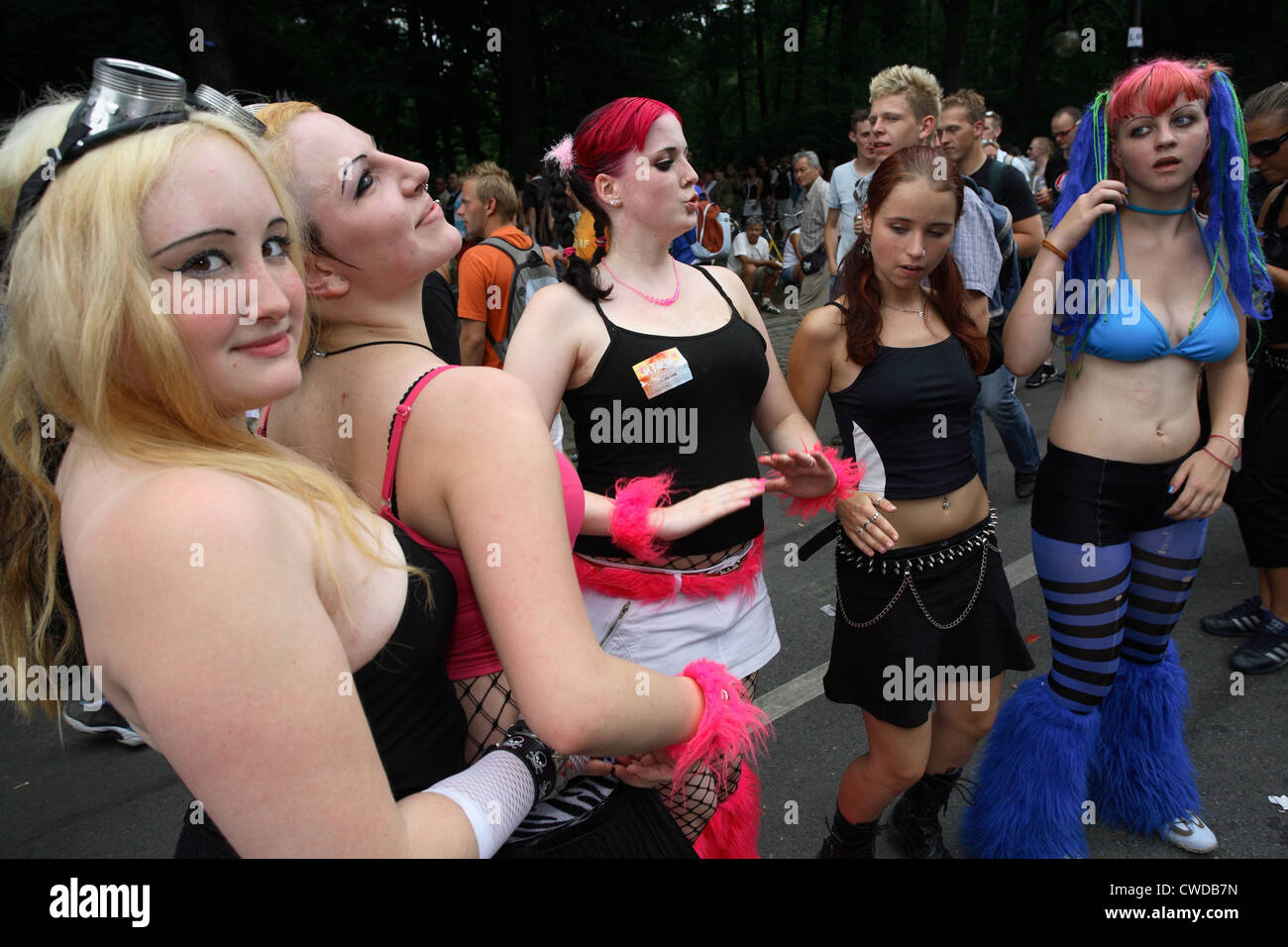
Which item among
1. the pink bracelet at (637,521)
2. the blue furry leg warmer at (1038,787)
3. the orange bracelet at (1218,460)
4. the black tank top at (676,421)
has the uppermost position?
the black tank top at (676,421)

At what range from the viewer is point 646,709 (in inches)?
46.7

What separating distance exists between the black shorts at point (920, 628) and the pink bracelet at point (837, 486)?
0.22 metres

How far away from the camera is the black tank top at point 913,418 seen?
2.42 m

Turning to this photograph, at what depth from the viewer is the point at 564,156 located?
2406mm

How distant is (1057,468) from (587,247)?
1.59m

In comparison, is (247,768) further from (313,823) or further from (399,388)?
(399,388)

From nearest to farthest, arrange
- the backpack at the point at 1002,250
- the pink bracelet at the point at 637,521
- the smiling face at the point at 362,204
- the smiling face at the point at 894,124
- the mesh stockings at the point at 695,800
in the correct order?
the smiling face at the point at 362,204 < the mesh stockings at the point at 695,800 < the pink bracelet at the point at 637,521 < the backpack at the point at 1002,250 < the smiling face at the point at 894,124

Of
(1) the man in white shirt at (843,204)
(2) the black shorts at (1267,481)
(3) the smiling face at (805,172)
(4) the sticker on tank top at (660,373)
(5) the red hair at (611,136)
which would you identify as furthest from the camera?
(3) the smiling face at (805,172)

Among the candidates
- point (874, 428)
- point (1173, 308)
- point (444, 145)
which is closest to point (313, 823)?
point (874, 428)

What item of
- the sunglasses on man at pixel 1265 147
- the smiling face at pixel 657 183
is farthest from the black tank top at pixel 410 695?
the sunglasses on man at pixel 1265 147

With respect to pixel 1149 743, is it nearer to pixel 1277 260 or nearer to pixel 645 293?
pixel 645 293

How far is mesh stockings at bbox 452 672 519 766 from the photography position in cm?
140

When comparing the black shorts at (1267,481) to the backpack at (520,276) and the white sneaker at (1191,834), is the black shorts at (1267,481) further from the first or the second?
the backpack at (520,276)
